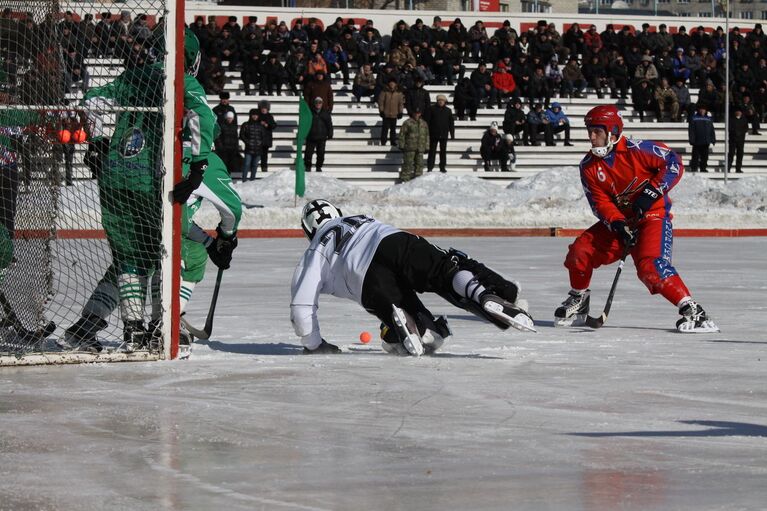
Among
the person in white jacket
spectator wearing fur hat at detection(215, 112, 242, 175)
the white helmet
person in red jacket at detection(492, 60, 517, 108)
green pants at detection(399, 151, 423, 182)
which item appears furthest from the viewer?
person in red jacket at detection(492, 60, 517, 108)

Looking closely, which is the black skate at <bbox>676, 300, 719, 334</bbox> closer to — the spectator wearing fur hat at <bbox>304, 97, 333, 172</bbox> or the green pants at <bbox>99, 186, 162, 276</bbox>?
the green pants at <bbox>99, 186, 162, 276</bbox>

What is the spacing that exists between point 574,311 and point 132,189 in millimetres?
3182

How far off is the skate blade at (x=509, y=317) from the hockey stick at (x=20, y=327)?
89.3 inches

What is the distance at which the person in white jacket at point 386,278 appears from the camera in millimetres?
7211

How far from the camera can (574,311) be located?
9.05 metres

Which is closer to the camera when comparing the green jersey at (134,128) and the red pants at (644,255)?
the green jersey at (134,128)

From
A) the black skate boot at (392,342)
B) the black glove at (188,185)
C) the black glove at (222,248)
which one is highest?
the black glove at (188,185)

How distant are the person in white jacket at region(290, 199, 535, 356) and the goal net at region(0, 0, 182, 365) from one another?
0.73 meters

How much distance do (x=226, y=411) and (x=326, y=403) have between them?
17.0 inches

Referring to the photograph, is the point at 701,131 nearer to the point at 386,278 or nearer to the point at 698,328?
the point at 698,328

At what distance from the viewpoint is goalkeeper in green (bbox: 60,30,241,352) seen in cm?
716

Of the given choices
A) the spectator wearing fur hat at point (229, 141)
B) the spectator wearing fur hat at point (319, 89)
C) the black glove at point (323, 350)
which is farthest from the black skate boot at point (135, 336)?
the spectator wearing fur hat at point (319, 89)

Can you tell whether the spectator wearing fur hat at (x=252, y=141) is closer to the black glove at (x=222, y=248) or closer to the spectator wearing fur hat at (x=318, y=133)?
the spectator wearing fur hat at (x=318, y=133)

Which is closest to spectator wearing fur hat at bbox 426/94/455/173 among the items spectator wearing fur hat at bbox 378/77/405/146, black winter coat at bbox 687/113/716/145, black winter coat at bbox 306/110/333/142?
spectator wearing fur hat at bbox 378/77/405/146
